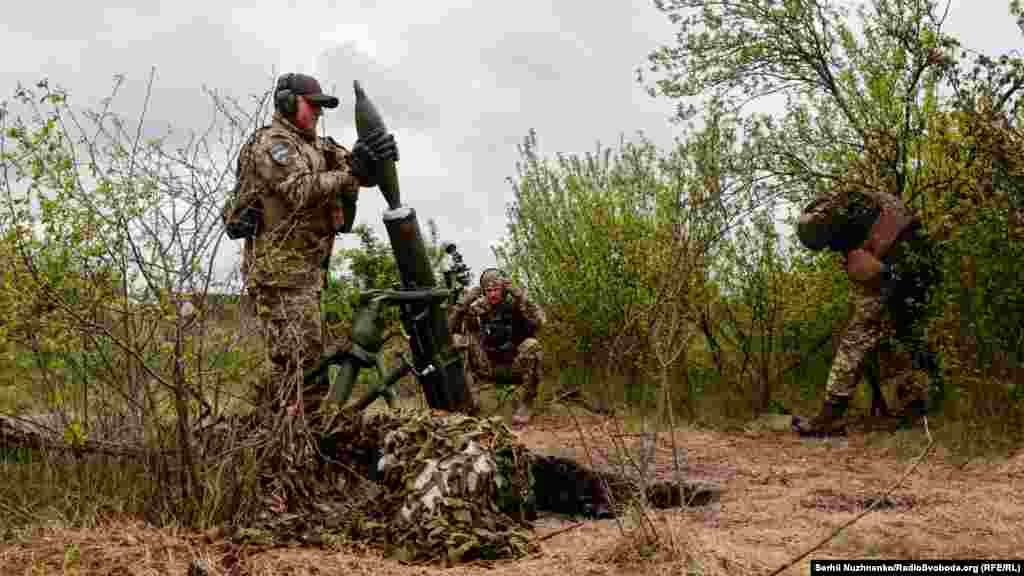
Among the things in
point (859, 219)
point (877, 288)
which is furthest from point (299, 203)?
point (877, 288)

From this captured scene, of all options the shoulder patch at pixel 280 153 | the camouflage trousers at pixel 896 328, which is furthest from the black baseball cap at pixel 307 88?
the camouflage trousers at pixel 896 328

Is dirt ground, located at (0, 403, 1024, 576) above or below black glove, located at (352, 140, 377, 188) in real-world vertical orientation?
below

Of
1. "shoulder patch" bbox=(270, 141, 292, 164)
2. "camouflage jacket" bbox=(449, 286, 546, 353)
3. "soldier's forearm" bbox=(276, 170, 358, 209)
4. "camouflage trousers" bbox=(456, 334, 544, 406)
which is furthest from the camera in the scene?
"camouflage jacket" bbox=(449, 286, 546, 353)

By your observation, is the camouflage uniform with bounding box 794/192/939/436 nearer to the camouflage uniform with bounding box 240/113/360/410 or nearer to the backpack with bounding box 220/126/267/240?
the camouflage uniform with bounding box 240/113/360/410

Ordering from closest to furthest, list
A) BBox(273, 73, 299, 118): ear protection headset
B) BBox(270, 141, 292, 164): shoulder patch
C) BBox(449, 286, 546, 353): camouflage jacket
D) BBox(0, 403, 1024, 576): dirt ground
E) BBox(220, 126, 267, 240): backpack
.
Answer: BBox(0, 403, 1024, 576): dirt ground → BBox(220, 126, 267, 240): backpack → BBox(270, 141, 292, 164): shoulder patch → BBox(273, 73, 299, 118): ear protection headset → BBox(449, 286, 546, 353): camouflage jacket

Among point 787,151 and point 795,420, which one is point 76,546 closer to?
point 795,420

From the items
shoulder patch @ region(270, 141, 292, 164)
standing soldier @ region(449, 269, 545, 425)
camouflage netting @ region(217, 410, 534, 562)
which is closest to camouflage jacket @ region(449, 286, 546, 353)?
standing soldier @ region(449, 269, 545, 425)

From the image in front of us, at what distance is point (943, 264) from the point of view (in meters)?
7.19

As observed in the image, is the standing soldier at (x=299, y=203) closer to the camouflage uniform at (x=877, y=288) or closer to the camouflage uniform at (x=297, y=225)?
the camouflage uniform at (x=297, y=225)

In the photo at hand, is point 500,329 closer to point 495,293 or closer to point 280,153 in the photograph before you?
point 495,293

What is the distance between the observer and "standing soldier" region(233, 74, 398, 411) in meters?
5.36

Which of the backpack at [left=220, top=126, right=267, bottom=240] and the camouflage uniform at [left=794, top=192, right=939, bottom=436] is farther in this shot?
the camouflage uniform at [left=794, top=192, right=939, bottom=436]

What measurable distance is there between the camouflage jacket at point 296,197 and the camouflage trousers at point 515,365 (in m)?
3.31

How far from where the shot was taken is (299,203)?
17.0ft
